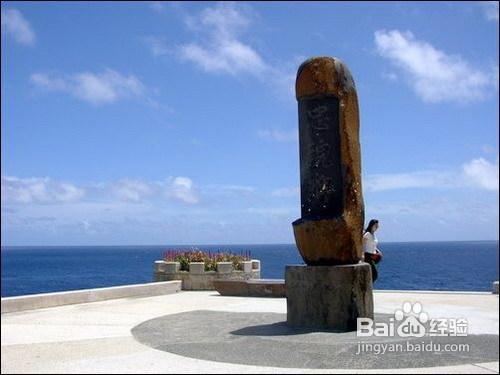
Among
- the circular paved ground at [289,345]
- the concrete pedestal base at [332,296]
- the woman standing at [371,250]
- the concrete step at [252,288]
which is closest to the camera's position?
the circular paved ground at [289,345]

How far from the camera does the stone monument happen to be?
998cm

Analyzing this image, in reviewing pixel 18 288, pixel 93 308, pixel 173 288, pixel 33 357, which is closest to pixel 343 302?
pixel 33 357

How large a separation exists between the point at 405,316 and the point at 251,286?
572cm

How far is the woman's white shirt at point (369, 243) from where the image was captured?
1159 centimetres

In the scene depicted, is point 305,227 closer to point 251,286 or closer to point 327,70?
point 327,70

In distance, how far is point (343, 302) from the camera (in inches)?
390

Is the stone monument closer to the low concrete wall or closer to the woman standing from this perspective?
the woman standing

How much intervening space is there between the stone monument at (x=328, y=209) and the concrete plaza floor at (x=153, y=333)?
0.90 meters

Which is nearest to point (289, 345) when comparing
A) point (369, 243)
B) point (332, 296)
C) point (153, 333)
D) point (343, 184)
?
point (332, 296)

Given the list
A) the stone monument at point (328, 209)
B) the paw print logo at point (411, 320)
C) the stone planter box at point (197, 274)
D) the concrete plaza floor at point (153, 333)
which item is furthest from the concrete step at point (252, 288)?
the stone monument at point (328, 209)

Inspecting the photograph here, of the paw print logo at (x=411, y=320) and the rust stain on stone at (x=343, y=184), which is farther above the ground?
the rust stain on stone at (x=343, y=184)

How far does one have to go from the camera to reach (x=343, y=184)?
414 inches

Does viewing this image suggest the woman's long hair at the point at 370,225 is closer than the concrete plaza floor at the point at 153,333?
No

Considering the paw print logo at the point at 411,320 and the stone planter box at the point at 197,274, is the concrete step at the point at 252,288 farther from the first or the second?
the paw print logo at the point at 411,320
